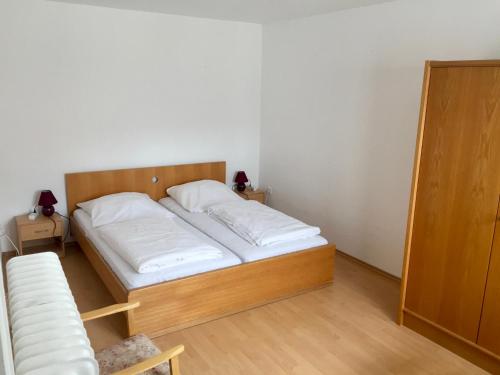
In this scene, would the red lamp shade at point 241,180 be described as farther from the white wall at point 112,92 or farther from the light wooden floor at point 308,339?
the light wooden floor at point 308,339

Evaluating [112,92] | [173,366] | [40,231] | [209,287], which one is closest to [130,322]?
[209,287]

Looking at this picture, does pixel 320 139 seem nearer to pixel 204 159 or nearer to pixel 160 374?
pixel 204 159

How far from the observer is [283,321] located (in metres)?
2.86

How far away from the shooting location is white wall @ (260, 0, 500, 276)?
9.74ft

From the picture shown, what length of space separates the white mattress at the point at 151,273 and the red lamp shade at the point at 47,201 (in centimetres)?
54

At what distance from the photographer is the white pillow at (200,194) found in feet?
13.0

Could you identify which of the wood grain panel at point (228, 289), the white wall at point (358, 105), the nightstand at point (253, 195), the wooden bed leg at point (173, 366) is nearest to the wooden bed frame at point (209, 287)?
the wood grain panel at point (228, 289)

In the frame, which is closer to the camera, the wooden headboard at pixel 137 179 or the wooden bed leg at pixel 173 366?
the wooden bed leg at pixel 173 366

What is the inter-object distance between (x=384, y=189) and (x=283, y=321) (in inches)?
55.0

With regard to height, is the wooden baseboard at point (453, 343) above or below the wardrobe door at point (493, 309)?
below

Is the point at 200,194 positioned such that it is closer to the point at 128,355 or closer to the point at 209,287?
the point at 209,287

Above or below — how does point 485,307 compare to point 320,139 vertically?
below

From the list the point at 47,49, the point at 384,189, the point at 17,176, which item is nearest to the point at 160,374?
the point at 384,189

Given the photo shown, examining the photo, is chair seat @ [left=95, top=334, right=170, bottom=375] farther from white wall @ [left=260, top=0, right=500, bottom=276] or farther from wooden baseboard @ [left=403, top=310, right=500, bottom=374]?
white wall @ [left=260, top=0, right=500, bottom=276]
